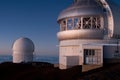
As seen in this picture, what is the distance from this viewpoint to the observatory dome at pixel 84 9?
28139 mm

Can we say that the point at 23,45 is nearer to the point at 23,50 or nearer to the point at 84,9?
the point at 23,50

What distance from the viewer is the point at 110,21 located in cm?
2811

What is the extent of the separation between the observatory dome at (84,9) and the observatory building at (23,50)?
11.6m

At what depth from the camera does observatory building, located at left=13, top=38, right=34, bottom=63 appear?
3912cm

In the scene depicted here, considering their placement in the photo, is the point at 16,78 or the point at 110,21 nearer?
the point at 16,78

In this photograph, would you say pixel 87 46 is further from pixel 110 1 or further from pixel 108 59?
pixel 110 1

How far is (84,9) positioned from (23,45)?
1547 cm

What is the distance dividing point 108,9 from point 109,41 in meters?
4.30

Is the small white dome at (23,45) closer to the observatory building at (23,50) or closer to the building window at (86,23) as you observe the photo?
the observatory building at (23,50)

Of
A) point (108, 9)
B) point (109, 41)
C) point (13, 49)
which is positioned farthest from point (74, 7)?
point (13, 49)

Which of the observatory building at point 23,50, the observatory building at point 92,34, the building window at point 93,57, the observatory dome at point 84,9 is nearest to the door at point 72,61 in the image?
the observatory building at point 92,34

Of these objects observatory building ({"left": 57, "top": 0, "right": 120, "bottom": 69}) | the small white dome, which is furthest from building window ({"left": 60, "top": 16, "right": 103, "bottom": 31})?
the small white dome

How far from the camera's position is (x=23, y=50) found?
39000 millimetres

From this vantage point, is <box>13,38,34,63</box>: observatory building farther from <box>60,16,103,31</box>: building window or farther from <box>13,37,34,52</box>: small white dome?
<box>60,16,103,31</box>: building window
